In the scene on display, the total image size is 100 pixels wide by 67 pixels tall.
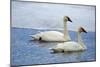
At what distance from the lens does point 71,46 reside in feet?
8.31

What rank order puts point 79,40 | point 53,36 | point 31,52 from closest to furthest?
point 31,52
point 53,36
point 79,40

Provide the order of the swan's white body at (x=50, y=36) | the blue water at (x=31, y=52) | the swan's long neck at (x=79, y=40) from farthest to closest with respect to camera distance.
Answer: the swan's long neck at (x=79, y=40)
the swan's white body at (x=50, y=36)
the blue water at (x=31, y=52)

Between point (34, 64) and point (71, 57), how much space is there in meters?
0.47

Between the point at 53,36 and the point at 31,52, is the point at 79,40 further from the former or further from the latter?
the point at 31,52

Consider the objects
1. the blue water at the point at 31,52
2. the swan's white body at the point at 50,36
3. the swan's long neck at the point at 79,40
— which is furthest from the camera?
the swan's long neck at the point at 79,40

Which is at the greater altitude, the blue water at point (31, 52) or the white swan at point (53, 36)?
the white swan at point (53, 36)

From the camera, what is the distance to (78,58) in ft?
8.41

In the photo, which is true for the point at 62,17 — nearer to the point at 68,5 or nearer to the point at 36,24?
the point at 68,5

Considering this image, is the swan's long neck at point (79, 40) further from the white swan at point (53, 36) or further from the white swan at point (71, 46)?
the white swan at point (53, 36)

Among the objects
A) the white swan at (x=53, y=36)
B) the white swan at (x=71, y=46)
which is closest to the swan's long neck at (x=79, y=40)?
the white swan at (x=71, y=46)

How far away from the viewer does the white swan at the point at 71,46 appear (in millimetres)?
2467

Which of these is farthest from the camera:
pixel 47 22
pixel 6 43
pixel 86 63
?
pixel 86 63

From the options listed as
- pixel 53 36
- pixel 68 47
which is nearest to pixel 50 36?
pixel 53 36

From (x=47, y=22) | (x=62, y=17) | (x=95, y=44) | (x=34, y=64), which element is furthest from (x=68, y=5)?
(x=34, y=64)
